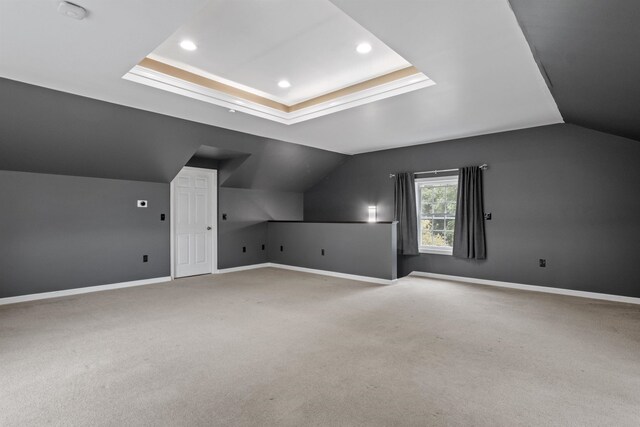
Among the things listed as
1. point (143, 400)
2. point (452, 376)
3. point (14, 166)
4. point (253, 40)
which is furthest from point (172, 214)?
point (452, 376)

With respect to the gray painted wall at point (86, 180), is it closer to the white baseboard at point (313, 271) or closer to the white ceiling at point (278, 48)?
the white ceiling at point (278, 48)

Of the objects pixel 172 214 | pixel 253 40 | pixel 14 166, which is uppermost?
pixel 253 40

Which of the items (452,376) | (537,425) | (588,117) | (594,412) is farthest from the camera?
(588,117)

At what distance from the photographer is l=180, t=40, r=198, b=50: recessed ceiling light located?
302 cm

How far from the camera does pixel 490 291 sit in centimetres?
486

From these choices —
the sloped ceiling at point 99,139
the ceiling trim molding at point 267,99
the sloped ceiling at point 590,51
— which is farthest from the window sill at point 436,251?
the ceiling trim molding at point 267,99

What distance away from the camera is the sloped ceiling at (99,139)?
3.64 m

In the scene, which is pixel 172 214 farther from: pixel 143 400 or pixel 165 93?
pixel 143 400

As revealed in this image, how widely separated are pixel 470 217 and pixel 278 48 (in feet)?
13.2

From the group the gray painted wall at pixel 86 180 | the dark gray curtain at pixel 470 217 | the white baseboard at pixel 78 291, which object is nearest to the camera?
the gray painted wall at pixel 86 180

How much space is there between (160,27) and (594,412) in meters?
3.74

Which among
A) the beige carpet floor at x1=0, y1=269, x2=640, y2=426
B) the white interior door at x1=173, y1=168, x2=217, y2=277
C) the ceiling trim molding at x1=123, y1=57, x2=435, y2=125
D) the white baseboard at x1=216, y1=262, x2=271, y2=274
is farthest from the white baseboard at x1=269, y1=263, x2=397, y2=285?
the ceiling trim molding at x1=123, y1=57, x2=435, y2=125

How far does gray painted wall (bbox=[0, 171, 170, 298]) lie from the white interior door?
29 cm

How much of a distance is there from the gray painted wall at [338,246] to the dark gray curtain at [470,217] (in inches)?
46.3
